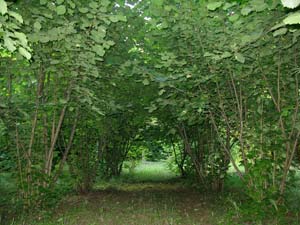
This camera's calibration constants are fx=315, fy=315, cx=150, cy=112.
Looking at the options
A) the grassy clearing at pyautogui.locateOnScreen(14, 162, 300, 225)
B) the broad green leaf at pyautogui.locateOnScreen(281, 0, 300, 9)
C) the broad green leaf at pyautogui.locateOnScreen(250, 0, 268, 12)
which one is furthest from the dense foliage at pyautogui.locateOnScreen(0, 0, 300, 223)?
the broad green leaf at pyautogui.locateOnScreen(281, 0, 300, 9)

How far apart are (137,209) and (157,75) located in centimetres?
273

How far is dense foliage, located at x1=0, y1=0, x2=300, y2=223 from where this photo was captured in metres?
3.67

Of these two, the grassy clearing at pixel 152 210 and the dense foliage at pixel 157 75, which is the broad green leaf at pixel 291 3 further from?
the grassy clearing at pixel 152 210

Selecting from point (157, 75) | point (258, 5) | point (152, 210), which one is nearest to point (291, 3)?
point (258, 5)

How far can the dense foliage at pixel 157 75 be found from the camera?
3.67 meters

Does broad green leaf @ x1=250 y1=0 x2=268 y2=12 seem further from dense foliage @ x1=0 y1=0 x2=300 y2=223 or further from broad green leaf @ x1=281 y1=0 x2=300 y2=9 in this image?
broad green leaf @ x1=281 y1=0 x2=300 y2=9

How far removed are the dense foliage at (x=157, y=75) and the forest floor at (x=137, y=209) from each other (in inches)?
27.4

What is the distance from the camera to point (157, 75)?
14.4 ft

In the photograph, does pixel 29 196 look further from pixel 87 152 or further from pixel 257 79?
pixel 257 79

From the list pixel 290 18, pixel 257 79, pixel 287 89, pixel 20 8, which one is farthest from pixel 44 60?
pixel 290 18

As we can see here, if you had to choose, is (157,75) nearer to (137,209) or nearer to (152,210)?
(152,210)

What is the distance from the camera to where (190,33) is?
13.3 ft

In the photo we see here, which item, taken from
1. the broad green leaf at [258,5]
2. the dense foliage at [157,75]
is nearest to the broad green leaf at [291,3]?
the broad green leaf at [258,5]

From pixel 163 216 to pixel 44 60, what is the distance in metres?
3.06
